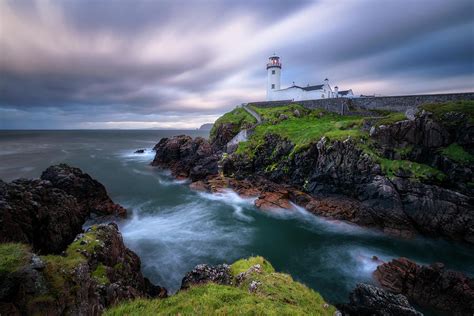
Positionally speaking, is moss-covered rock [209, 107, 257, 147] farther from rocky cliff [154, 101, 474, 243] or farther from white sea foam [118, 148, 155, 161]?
white sea foam [118, 148, 155, 161]

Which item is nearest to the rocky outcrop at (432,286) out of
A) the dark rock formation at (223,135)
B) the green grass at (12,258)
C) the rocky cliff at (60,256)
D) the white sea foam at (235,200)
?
the white sea foam at (235,200)

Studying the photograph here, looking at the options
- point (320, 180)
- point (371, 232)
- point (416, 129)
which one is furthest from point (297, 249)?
point (416, 129)

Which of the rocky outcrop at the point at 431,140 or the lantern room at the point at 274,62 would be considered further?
the lantern room at the point at 274,62

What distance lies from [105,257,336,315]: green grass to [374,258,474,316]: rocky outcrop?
7.54 meters

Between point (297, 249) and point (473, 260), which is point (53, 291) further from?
point (473, 260)

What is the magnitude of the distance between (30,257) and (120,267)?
6241 mm

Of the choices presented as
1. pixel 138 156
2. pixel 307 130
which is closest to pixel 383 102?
pixel 307 130

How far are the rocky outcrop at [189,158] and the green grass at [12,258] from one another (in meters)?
33.2

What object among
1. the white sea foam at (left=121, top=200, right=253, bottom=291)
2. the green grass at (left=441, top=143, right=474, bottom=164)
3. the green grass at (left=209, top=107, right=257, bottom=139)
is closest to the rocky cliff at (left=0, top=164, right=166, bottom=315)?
the white sea foam at (left=121, top=200, right=253, bottom=291)

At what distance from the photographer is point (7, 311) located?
5.93 meters

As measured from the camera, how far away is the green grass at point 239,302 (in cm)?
777

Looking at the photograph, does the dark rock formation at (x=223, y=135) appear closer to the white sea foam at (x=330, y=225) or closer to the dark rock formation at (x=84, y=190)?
the dark rock formation at (x=84, y=190)

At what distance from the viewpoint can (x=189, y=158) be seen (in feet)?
157

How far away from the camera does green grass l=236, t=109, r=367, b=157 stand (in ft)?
109
